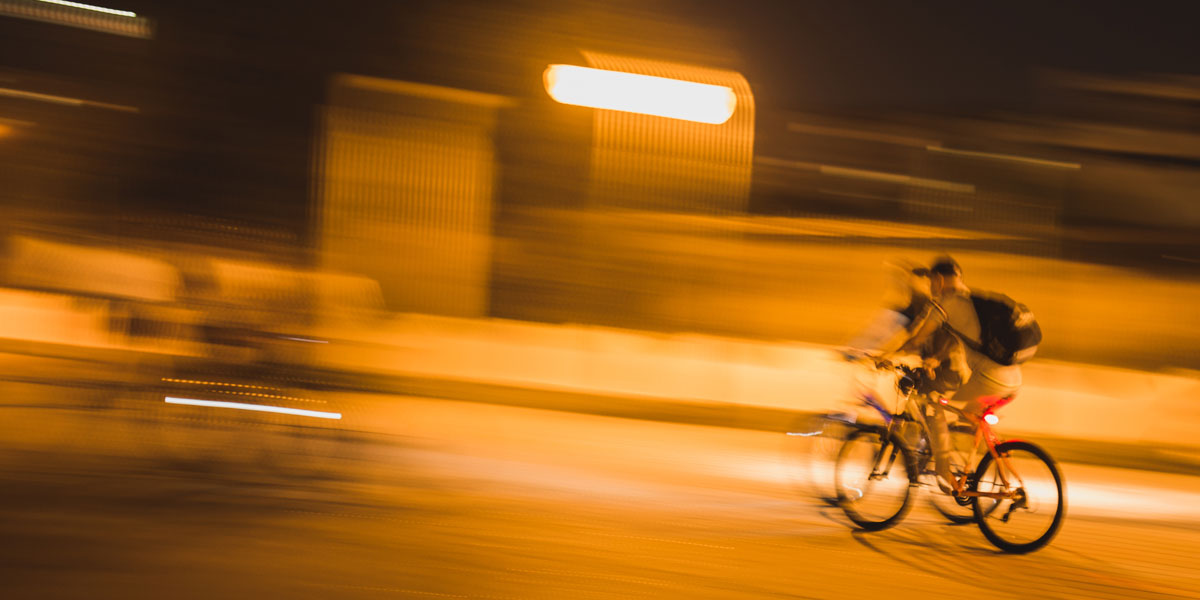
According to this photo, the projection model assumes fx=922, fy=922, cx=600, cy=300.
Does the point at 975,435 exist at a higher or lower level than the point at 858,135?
lower

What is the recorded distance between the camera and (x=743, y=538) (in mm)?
5473

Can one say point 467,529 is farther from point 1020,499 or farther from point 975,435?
point 1020,499

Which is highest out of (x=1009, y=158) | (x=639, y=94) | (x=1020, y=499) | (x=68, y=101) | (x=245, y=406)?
(x=639, y=94)

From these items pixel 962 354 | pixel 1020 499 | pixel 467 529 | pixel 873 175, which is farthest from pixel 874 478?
pixel 873 175

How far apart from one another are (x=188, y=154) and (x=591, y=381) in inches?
186

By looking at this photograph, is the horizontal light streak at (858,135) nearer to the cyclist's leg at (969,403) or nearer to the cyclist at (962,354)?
the cyclist at (962,354)

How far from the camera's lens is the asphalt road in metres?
4.37

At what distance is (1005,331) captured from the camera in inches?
215

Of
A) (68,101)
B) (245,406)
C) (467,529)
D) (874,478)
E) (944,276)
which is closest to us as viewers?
(467,529)

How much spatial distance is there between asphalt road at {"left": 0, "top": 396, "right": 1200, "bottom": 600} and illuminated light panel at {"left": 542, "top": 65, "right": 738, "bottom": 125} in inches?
155

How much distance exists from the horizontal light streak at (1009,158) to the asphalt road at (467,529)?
395cm

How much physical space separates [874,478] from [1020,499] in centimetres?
85

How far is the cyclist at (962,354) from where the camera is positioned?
18.4 feet

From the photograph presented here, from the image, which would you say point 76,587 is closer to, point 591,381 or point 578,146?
point 591,381
